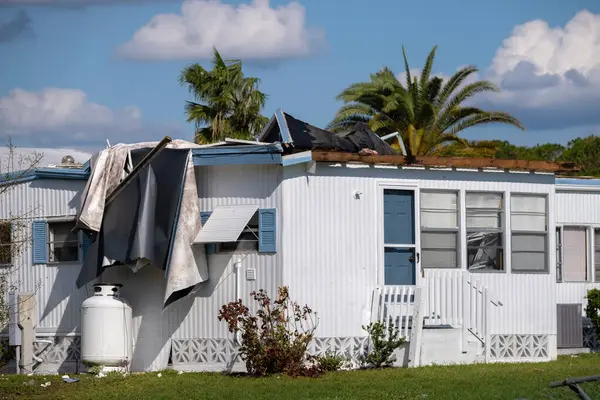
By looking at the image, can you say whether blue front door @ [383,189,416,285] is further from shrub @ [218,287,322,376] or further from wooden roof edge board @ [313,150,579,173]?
shrub @ [218,287,322,376]

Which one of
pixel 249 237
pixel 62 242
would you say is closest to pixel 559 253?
pixel 249 237

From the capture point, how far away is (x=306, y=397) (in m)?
13.9

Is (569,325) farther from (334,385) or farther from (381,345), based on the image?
(334,385)

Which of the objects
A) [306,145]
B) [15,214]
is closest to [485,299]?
[306,145]

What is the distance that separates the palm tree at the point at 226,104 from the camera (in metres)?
32.7

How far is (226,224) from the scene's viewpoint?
17422 millimetres

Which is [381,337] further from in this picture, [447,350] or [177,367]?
[177,367]

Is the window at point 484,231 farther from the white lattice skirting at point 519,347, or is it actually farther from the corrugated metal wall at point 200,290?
the corrugated metal wall at point 200,290

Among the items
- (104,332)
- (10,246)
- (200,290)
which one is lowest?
(104,332)

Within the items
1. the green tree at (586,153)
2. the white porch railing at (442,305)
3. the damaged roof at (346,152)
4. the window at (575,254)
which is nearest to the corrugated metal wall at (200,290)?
the damaged roof at (346,152)

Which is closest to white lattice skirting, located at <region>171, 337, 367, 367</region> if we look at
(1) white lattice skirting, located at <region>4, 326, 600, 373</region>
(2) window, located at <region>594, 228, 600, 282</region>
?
(1) white lattice skirting, located at <region>4, 326, 600, 373</region>

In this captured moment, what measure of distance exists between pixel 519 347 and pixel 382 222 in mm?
3463

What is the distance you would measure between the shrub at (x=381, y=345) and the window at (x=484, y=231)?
2.29 m

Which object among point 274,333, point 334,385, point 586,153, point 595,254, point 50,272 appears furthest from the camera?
point 586,153
